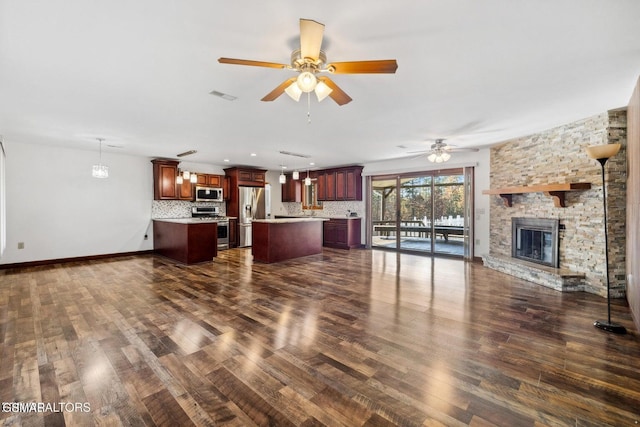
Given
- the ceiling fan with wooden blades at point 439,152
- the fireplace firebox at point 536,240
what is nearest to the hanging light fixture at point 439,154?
the ceiling fan with wooden blades at point 439,152

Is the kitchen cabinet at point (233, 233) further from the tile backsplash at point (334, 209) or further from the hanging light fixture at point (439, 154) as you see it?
the hanging light fixture at point (439, 154)

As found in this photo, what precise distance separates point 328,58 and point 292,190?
299 inches

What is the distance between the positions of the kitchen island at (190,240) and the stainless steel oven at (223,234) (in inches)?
58.7

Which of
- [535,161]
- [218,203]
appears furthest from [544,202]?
[218,203]

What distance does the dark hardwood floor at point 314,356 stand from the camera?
168 cm

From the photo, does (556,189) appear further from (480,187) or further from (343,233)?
(343,233)

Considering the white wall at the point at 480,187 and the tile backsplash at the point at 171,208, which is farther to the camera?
the tile backsplash at the point at 171,208

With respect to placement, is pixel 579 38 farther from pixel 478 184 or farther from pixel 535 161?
pixel 478 184

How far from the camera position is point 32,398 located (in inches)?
70.6

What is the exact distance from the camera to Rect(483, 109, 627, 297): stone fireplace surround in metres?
3.73

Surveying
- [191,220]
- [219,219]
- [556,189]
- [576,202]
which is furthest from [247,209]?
[576,202]

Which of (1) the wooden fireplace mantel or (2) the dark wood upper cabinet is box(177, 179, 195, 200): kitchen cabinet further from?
(1) the wooden fireplace mantel

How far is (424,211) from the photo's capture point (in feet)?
23.8

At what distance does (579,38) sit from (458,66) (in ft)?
2.74
